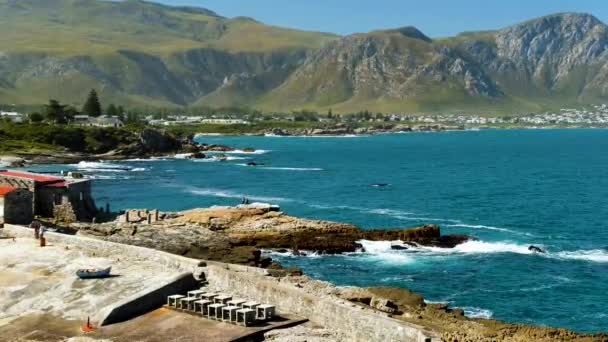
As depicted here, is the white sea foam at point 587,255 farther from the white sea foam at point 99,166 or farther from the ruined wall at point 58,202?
the white sea foam at point 99,166

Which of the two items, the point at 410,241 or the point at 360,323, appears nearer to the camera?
the point at 360,323

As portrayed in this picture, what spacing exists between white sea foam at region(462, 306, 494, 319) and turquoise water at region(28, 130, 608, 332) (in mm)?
151

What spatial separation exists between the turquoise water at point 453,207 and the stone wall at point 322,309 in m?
17.4

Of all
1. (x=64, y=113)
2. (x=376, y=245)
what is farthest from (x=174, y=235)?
(x=64, y=113)

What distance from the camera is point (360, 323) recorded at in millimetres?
28594

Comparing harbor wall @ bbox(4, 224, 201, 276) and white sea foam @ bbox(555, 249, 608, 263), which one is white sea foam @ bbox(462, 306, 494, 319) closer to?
harbor wall @ bbox(4, 224, 201, 276)

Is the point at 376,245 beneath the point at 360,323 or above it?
beneath

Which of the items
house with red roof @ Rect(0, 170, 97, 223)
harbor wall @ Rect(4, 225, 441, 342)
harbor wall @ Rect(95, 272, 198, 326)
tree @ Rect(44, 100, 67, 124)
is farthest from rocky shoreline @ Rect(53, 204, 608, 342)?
tree @ Rect(44, 100, 67, 124)

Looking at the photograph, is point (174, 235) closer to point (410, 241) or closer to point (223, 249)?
point (223, 249)

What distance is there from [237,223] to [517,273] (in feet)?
84.1

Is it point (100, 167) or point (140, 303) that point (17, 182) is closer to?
point (140, 303)

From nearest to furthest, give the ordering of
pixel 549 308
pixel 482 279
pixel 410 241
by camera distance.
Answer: pixel 549 308 < pixel 482 279 < pixel 410 241

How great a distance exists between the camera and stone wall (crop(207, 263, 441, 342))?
27453 mm

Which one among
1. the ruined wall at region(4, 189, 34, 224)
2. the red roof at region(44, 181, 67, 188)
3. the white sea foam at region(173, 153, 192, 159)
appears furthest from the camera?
the white sea foam at region(173, 153, 192, 159)
